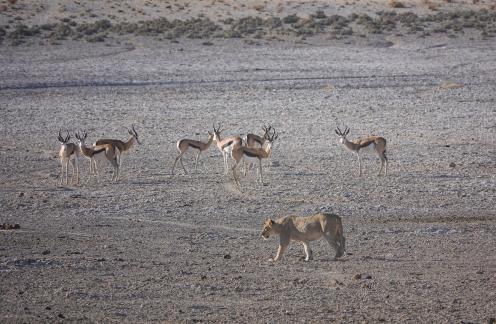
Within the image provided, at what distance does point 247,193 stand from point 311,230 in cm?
571

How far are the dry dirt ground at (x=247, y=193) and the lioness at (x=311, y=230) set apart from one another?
25 cm

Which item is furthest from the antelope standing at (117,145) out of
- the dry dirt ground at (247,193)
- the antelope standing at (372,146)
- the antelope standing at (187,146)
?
the antelope standing at (372,146)

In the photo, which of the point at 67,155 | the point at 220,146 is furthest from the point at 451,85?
the point at 67,155

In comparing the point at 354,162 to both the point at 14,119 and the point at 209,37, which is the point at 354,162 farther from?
the point at 209,37

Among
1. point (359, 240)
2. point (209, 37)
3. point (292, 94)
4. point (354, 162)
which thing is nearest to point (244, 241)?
point (359, 240)

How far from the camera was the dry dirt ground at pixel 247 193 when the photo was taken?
1121cm

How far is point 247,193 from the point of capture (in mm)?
18547

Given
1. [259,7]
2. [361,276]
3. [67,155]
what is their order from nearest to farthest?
1. [361,276]
2. [67,155]
3. [259,7]

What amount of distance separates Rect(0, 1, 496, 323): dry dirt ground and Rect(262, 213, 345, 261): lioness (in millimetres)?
255

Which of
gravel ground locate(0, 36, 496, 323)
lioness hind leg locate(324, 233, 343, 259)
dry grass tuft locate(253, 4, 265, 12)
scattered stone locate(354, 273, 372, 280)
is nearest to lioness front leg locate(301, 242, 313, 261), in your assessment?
gravel ground locate(0, 36, 496, 323)

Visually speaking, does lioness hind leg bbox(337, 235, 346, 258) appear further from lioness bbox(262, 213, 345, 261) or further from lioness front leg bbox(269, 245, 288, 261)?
lioness front leg bbox(269, 245, 288, 261)

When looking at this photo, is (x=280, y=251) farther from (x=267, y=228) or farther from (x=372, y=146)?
(x=372, y=146)

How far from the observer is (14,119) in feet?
89.5

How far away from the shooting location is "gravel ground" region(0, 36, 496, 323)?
11219mm
